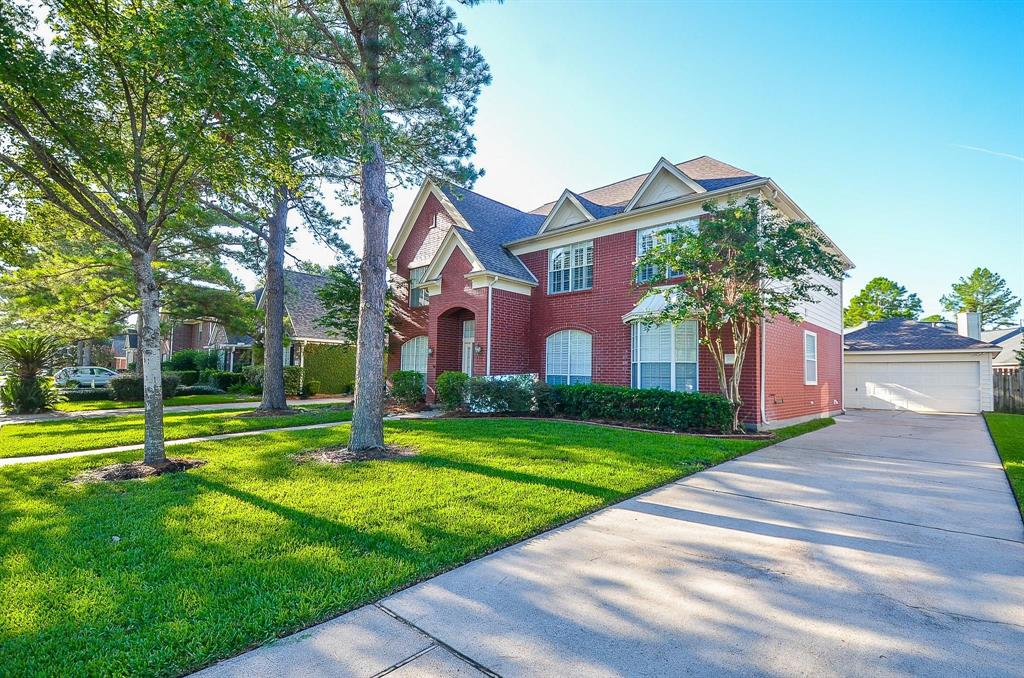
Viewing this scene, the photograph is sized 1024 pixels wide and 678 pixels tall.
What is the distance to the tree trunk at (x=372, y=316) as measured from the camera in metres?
7.74

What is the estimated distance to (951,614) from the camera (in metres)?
2.95

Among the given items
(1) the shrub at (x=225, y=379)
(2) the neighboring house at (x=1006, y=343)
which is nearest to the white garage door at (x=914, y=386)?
(2) the neighboring house at (x=1006, y=343)

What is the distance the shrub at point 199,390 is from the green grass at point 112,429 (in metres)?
8.92

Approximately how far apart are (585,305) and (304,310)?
18166 mm

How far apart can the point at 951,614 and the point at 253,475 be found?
7.15m

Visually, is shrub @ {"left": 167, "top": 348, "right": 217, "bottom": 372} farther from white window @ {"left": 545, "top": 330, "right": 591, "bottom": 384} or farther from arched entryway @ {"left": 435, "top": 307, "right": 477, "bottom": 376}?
white window @ {"left": 545, "top": 330, "right": 591, "bottom": 384}

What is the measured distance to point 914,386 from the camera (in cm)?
1967

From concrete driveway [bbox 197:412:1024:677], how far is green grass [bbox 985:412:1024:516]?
1218 mm

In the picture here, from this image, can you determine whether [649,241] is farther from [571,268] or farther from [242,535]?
[242,535]

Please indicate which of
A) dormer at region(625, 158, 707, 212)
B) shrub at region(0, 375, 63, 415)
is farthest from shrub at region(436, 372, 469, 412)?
shrub at region(0, 375, 63, 415)

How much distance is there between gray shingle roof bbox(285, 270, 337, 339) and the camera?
24.2 metres

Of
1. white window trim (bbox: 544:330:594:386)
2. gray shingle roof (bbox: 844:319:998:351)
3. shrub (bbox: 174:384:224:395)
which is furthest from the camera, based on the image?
shrub (bbox: 174:384:224:395)

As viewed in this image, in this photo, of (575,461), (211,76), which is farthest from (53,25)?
(575,461)

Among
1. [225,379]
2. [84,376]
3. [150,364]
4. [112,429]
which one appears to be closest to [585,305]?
[150,364]
